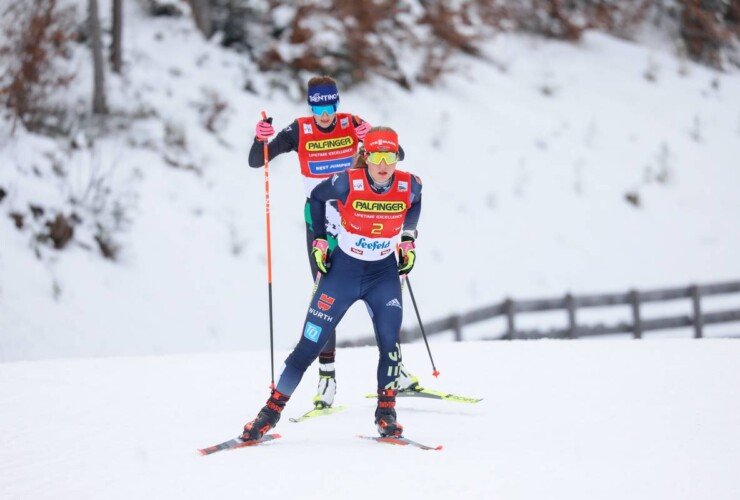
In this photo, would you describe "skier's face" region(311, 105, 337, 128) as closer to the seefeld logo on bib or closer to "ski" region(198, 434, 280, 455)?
the seefeld logo on bib

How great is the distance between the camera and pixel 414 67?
20.7 meters

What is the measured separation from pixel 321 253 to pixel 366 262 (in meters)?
0.32

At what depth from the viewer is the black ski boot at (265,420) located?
608 centimetres

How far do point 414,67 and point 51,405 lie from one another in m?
14.7

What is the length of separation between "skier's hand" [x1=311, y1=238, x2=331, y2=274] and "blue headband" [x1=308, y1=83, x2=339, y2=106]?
138 centimetres

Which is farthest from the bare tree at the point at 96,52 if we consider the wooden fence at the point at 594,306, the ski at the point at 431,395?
the ski at the point at 431,395

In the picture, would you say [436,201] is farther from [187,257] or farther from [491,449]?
[491,449]

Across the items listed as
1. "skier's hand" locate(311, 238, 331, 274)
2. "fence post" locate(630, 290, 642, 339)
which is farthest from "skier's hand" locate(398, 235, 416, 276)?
"fence post" locate(630, 290, 642, 339)

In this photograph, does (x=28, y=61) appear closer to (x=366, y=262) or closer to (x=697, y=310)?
(x=366, y=262)

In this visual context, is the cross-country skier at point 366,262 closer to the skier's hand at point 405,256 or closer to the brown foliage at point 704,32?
the skier's hand at point 405,256

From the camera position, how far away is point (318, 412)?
7.06 metres

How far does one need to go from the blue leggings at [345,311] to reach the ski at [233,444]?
12.6 inches

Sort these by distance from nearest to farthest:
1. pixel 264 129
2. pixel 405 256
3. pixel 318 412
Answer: pixel 405 256 → pixel 318 412 → pixel 264 129

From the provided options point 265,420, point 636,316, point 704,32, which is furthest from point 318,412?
point 704,32
